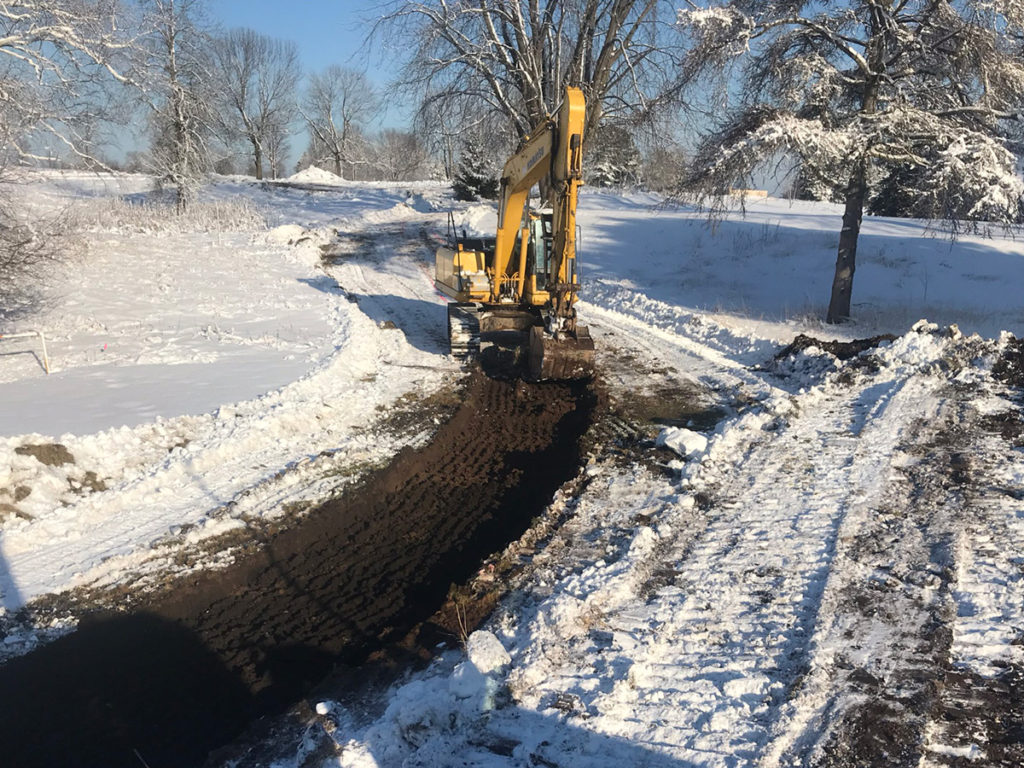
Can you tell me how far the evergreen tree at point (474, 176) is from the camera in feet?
106

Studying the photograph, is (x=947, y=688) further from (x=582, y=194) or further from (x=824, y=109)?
(x=582, y=194)

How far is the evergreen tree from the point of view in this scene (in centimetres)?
3222

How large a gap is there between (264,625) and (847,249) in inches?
491

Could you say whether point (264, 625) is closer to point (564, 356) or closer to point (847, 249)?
point (564, 356)

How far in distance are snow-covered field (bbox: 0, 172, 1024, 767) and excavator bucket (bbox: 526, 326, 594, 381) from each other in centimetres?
76

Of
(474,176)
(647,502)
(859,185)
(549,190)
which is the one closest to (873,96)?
(859,185)

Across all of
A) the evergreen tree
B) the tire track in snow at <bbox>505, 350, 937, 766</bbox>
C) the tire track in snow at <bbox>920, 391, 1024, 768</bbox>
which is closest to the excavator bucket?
the tire track in snow at <bbox>505, 350, 937, 766</bbox>

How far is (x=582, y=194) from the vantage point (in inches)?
1196

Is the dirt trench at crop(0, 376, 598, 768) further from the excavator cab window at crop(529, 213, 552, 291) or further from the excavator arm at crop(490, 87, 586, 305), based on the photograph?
the excavator cab window at crop(529, 213, 552, 291)

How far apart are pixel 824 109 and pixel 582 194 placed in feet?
60.0

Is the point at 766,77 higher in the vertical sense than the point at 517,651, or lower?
higher

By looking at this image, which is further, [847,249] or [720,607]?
[847,249]

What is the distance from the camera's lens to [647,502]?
6.55 meters

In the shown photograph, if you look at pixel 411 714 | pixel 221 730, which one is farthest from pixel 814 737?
pixel 221 730
